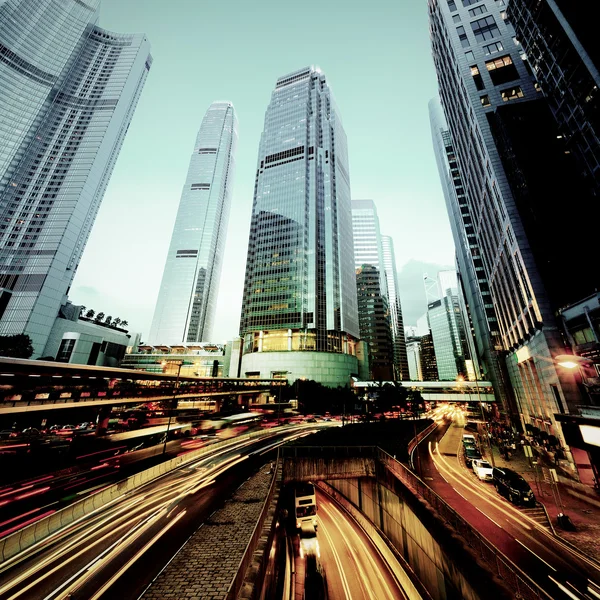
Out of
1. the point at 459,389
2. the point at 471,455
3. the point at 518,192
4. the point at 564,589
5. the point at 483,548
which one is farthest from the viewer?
the point at 459,389

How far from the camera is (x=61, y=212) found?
94.8 m

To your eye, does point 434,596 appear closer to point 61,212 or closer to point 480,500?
point 480,500

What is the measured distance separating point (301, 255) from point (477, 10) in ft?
234

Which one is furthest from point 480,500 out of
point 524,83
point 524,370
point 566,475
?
point 524,83

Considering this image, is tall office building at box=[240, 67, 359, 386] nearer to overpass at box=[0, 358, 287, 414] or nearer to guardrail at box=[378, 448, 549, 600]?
overpass at box=[0, 358, 287, 414]

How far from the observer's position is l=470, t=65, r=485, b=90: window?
4484 cm

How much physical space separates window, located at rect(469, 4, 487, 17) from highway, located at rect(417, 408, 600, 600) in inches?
3123

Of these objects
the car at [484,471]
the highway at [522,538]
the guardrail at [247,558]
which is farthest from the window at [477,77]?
the guardrail at [247,558]

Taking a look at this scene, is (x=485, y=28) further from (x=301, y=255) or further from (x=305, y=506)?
(x=305, y=506)

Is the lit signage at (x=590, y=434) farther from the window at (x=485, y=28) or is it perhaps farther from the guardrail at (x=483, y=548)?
the window at (x=485, y=28)

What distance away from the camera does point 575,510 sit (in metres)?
17.1

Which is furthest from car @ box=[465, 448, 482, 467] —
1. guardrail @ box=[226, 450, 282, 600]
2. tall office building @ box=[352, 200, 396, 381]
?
tall office building @ box=[352, 200, 396, 381]

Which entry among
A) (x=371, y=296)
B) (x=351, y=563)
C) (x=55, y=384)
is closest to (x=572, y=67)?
(x=351, y=563)

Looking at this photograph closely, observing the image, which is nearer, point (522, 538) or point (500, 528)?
point (522, 538)
